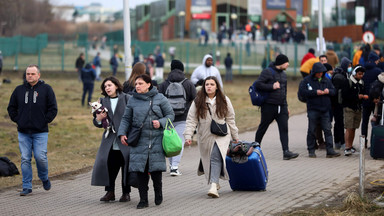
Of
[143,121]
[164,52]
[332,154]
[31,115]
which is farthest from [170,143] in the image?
[164,52]

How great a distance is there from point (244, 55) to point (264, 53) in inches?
50.0

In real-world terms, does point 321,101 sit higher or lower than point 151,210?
higher

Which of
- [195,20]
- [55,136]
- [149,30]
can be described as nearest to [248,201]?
[55,136]

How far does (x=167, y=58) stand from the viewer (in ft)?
159

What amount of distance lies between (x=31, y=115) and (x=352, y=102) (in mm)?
6368

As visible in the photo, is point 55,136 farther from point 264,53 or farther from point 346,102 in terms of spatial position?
point 264,53

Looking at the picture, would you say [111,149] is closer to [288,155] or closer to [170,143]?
[170,143]

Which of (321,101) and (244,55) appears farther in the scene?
(244,55)

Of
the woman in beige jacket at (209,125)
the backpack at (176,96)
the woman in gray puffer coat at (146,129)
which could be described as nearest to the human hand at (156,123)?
the woman in gray puffer coat at (146,129)

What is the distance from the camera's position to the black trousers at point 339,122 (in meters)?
14.3

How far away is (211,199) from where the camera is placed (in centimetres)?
954

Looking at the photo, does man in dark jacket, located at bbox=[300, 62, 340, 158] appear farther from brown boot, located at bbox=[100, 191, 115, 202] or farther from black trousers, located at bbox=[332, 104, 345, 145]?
brown boot, located at bbox=[100, 191, 115, 202]

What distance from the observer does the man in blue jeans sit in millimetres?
9992

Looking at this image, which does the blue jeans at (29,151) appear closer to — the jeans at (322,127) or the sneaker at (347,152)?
the jeans at (322,127)
